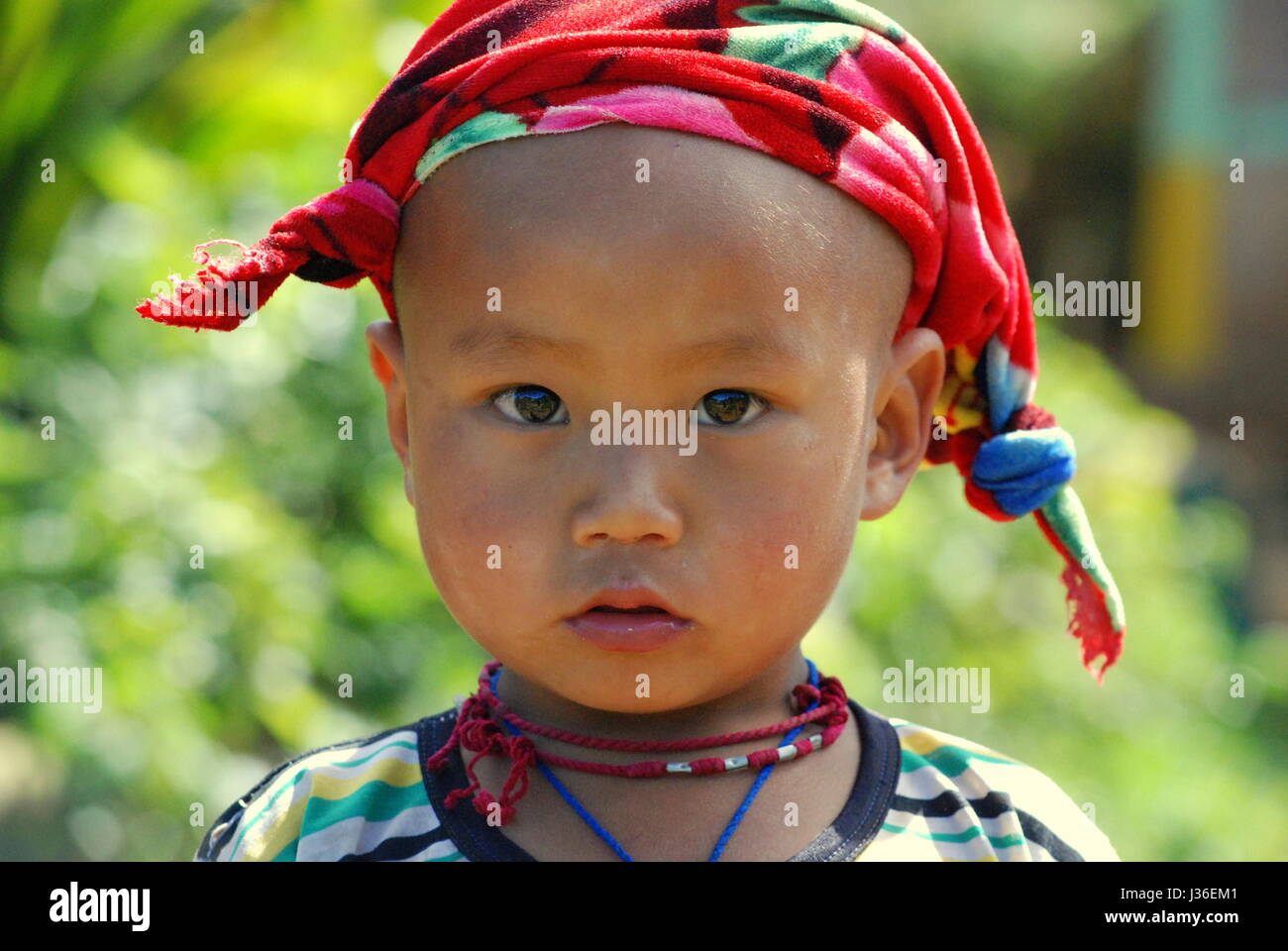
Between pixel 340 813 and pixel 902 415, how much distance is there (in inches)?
36.6

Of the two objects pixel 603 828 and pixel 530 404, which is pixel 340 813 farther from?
pixel 530 404

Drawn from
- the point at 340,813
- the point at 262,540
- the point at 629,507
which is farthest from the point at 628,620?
the point at 262,540

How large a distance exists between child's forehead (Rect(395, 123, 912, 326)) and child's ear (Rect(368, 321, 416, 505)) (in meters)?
0.17

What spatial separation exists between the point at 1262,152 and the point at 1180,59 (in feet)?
3.65

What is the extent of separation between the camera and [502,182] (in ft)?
5.98

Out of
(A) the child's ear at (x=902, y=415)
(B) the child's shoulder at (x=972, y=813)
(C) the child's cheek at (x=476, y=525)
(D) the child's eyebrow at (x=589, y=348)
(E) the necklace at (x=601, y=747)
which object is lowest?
(B) the child's shoulder at (x=972, y=813)

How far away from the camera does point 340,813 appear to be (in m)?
1.95

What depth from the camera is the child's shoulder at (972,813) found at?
6.38 feet

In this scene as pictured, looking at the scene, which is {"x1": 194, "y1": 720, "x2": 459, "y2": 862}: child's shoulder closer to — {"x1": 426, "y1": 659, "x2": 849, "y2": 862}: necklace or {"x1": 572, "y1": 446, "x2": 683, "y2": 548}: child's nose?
{"x1": 426, "y1": 659, "x2": 849, "y2": 862}: necklace

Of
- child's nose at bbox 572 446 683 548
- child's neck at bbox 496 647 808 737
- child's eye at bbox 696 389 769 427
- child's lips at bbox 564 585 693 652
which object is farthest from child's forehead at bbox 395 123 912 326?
child's neck at bbox 496 647 808 737

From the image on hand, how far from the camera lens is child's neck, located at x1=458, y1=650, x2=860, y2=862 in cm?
185

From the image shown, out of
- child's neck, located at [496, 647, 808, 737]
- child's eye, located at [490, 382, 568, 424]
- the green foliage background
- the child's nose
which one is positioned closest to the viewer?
the child's nose

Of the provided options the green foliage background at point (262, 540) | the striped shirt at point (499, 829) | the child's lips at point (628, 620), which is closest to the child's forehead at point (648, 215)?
the child's lips at point (628, 620)

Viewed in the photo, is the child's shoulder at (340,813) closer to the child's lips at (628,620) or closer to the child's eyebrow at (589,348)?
the child's lips at (628,620)
